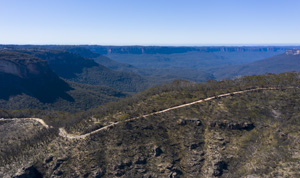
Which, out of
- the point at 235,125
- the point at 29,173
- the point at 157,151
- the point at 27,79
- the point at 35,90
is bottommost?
the point at 35,90

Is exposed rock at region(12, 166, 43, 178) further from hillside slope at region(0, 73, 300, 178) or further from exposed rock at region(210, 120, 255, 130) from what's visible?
exposed rock at region(210, 120, 255, 130)

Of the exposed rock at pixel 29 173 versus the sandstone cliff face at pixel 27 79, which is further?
the sandstone cliff face at pixel 27 79

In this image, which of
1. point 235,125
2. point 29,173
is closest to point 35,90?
point 29,173

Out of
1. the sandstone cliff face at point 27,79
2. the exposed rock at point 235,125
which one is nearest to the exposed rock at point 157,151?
the exposed rock at point 235,125

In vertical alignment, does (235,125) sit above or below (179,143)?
above

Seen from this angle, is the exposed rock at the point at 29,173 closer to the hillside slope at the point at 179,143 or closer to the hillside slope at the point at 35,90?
the hillside slope at the point at 179,143

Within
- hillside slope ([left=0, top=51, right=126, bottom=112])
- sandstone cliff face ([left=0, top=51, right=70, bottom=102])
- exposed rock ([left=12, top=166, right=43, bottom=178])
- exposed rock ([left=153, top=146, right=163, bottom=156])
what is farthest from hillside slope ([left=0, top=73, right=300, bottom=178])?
sandstone cliff face ([left=0, top=51, right=70, bottom=102])

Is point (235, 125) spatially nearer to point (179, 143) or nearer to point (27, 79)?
point (179, 143)

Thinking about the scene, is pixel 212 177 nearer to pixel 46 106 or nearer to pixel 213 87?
A: pixel 213 87

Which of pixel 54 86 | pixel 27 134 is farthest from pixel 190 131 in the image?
pixel 54 86
